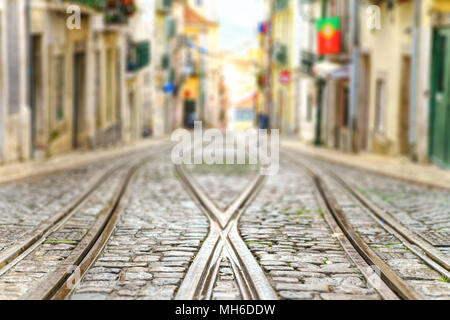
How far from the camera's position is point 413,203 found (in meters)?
12.2

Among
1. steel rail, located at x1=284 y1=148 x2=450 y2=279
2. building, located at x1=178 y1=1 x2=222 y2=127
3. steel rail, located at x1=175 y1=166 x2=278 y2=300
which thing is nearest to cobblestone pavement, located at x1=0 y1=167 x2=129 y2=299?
steel rail, located at x1=175 y1=166 x2=278 y2=300

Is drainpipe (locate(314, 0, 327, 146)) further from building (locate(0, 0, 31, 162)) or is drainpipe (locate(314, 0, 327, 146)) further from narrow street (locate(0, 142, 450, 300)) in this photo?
narrow street (locate(0, 142, 450, 300))

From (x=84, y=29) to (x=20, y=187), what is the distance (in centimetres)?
1443

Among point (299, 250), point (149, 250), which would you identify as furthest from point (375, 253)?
point (149, 250)

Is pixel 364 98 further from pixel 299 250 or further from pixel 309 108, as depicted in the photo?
pixel 299 250

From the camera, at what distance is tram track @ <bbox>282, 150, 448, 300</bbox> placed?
6.84 meters

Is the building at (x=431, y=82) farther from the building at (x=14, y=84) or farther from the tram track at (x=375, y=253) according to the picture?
the building at (x=14, y=84)

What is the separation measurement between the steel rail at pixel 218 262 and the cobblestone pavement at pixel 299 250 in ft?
0.34

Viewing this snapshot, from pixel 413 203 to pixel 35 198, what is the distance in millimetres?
5311

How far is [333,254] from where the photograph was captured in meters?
8.23

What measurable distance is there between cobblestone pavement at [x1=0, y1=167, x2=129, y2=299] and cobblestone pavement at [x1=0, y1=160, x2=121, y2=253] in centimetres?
34

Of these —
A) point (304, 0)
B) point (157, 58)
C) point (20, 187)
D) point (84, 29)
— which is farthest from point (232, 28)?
point (20, 187)

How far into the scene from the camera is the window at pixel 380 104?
82.9 feet

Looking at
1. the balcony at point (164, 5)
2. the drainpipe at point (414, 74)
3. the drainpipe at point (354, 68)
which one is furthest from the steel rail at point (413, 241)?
the balcony at point (164, 5)
